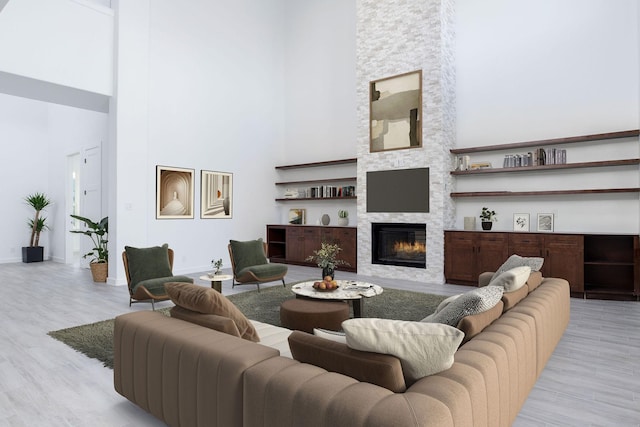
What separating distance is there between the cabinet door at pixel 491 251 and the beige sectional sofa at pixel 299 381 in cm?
401

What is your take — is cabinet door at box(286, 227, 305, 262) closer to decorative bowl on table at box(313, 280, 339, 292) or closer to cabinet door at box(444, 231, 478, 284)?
cabinet door at box(444, 231, 478, 284)

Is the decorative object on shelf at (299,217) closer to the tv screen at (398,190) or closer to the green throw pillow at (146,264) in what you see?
the tv screen at (398,190)

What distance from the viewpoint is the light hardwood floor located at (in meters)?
2.47

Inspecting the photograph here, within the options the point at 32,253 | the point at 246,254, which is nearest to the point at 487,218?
the point at 246,254

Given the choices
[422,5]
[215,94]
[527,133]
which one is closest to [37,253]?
[215,94]

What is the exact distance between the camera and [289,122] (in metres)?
10.3

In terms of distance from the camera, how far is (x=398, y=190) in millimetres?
7668

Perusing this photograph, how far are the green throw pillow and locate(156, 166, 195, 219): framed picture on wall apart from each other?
2.37 meters

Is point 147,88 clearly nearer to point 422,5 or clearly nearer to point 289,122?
point 289,122

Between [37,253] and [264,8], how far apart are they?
872cm

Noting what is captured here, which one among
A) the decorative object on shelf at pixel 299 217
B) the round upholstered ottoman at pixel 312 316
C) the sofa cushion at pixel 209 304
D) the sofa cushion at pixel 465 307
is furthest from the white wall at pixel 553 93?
the sofa cushion at pixel 209 304

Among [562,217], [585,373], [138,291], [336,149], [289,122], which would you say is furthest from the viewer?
[289,122]

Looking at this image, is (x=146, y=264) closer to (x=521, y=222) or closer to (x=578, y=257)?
(x=521, y=222)

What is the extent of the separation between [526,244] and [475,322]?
15.9 feet
